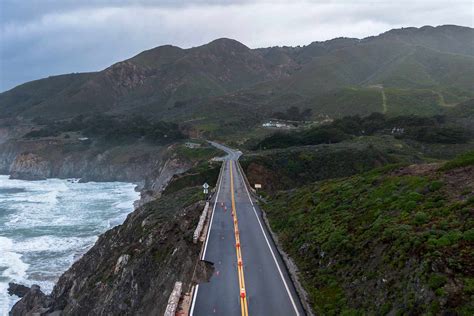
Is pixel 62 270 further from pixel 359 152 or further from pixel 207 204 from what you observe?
pixel 359 152

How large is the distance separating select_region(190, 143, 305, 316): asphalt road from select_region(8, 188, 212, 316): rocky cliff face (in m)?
1.25

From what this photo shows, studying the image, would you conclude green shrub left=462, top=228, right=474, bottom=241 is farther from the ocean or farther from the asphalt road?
the ocean

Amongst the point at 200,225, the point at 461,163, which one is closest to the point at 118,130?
the point at 200,225

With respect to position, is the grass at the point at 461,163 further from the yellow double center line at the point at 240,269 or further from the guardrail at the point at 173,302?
the guardrail at the point at 173,302

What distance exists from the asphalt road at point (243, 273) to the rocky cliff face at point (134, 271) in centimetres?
125

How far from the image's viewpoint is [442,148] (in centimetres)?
6888

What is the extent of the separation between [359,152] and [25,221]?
51.9 metres

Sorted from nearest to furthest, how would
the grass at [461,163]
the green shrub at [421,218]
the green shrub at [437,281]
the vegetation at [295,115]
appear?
the green shrub at [437,281], the green shrub at [421,218], the grass at [461,163], the vegetation at [295,115]

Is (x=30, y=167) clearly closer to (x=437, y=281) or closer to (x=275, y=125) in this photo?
(x=275, y=125)

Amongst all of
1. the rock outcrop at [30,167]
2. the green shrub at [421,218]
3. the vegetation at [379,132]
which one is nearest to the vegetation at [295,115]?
the vegetation at [379,132]

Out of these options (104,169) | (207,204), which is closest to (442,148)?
(207,204)

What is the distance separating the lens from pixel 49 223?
217 feet

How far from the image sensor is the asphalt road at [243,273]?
656 inches

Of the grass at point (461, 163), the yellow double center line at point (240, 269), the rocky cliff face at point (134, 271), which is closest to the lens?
the yellow double center line at point (240, 269)
